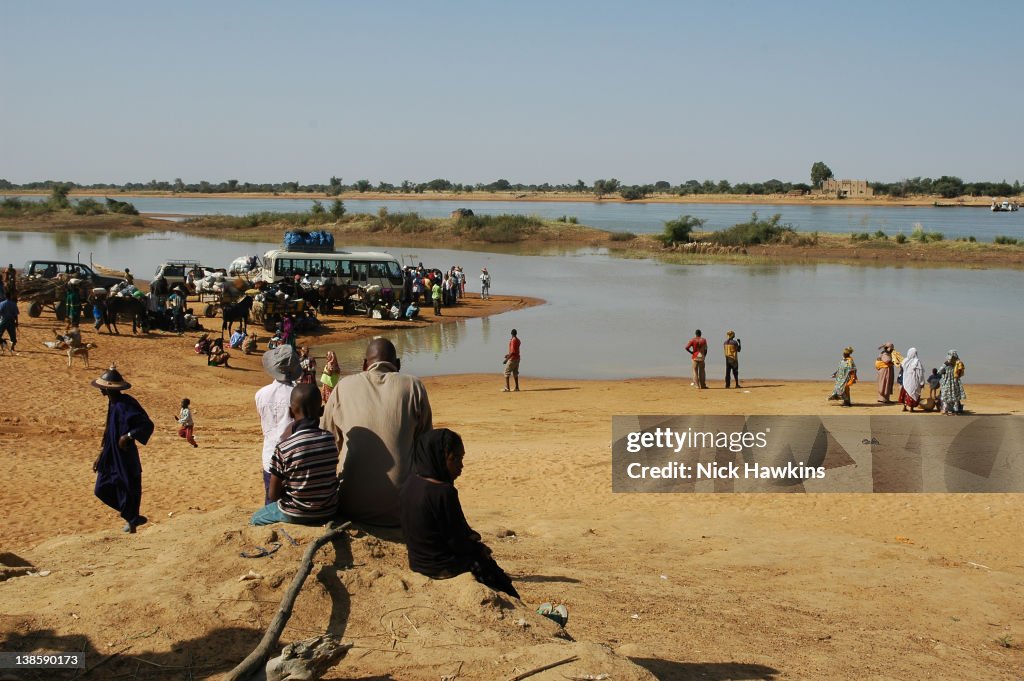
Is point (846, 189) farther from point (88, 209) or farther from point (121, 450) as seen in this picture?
point (121, 450)

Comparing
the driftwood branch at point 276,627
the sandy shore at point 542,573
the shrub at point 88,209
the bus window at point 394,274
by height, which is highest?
the shrub at point 88,209

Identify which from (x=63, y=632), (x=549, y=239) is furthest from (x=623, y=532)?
(x=549, y=239)

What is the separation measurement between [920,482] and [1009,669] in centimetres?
587

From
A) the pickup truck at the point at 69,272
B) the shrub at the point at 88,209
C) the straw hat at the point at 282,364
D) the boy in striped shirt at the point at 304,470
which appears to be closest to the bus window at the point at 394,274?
the pickup truck at the point at 69,272

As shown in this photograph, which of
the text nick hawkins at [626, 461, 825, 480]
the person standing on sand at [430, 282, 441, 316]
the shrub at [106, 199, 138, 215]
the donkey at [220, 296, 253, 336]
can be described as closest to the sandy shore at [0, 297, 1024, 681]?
the text nick hawkins at [626, 461, 825, 480]

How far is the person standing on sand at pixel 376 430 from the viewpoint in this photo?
20.9 ft

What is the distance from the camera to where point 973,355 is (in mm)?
27156

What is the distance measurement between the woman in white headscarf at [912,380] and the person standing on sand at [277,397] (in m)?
12.7

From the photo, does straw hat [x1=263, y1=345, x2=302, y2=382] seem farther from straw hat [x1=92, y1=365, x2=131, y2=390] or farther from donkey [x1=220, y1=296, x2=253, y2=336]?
donkey [x1=220, y1=296, x2=253, y2=336]

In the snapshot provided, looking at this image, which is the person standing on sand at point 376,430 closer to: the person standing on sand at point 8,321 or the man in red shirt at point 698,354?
the man in red shirt at point 698,354

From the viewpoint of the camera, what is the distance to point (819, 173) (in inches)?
7633

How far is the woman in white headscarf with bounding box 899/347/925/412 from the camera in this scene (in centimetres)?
1716

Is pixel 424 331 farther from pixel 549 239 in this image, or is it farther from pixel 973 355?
pixel 549 239

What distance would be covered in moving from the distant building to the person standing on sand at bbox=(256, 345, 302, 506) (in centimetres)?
17029
